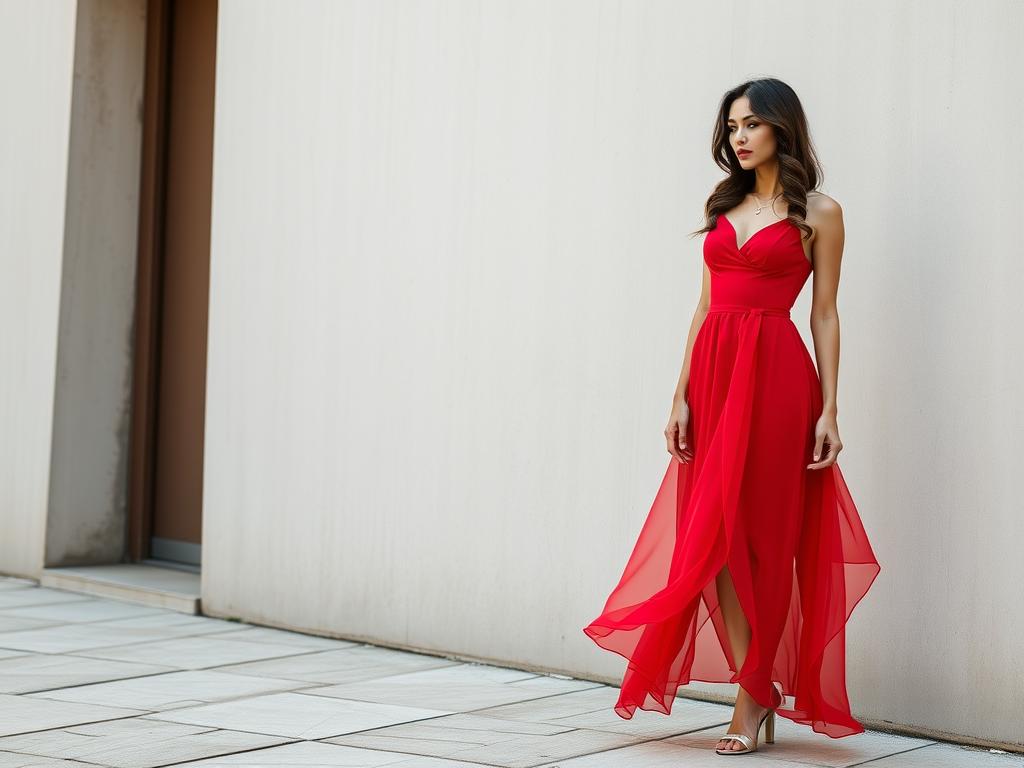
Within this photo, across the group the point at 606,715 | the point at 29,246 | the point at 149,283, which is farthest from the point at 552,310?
the point at 29,246

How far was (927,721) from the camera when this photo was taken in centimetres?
402

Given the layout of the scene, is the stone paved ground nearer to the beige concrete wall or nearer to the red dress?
the red dress

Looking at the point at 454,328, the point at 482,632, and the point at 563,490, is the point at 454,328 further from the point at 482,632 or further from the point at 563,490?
the point at 482,632

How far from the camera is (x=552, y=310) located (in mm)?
5039

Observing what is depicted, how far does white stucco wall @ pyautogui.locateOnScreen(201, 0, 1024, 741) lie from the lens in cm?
397

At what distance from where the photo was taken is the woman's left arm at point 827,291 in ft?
12.6

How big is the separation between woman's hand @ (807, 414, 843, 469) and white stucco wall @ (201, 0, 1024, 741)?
0.41m

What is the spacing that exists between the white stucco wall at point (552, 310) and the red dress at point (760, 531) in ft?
1.28

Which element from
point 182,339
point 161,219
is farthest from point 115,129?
point 182,339

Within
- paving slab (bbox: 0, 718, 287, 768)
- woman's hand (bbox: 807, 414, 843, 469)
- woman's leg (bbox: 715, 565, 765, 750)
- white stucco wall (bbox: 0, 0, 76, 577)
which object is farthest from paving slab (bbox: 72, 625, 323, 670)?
woman's hand (bbox: 807, 414, 843, 469)

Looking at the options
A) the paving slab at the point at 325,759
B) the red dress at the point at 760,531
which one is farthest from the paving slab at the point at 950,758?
the paving slab at the point at 325,759

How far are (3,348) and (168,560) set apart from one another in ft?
4.76

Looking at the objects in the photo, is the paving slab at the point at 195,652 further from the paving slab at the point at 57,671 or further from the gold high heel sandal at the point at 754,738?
the gold high heel sandal at the point at 754,738

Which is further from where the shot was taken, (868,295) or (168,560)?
(168,560)
